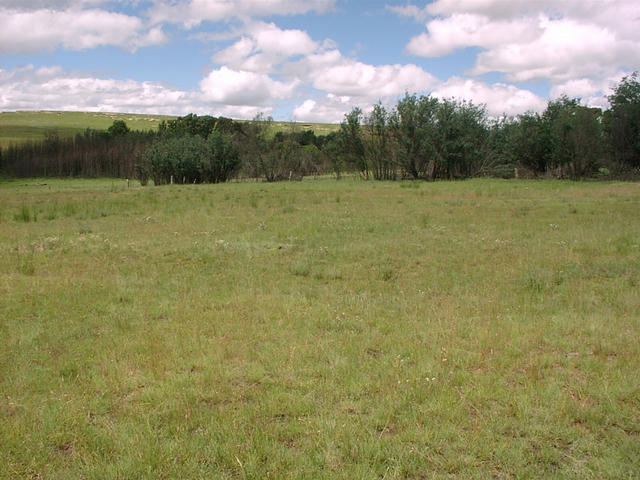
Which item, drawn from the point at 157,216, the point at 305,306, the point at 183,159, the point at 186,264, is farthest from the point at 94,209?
the point at 183,159

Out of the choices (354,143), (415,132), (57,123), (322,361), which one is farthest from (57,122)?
(322,361)

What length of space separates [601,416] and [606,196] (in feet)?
68.1

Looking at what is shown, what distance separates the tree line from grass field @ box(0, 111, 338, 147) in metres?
49.7

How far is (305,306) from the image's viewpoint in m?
6.86

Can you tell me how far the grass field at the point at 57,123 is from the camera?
101269mm

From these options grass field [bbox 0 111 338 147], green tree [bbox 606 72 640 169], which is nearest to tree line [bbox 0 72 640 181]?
green tree [bbox 606 72 640 169]

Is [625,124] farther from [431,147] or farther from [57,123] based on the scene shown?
[57,123]

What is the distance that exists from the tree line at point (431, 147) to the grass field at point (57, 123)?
49726 mm

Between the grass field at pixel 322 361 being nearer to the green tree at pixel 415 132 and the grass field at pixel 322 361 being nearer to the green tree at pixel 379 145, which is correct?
the green tree at pixel 415 132

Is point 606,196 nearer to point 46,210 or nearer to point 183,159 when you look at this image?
point 46,210

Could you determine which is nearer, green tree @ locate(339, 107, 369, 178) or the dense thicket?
green tree @ locate(339, 107, 369, 178)

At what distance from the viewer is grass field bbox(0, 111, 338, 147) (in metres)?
101

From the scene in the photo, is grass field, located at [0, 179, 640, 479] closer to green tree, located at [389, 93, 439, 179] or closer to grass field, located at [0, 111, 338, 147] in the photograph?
green tree, located at [389, 93, 439, 179]

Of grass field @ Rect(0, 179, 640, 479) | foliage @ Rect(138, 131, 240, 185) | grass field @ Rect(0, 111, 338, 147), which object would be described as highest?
grass field @ Rect(0, 111, 338, 147)
